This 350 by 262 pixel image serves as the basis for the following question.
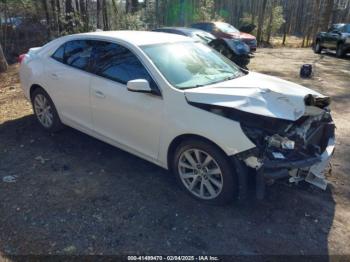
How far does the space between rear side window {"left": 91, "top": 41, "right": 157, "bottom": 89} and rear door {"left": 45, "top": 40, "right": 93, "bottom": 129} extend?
18 cm

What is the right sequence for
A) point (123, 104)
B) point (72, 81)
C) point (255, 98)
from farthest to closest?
point (72, 81), point (123, 104), point (255, 98)

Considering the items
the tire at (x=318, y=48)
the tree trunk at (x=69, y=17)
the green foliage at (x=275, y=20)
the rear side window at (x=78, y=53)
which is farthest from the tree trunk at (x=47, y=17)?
the green foliage at (x=275, y=20)

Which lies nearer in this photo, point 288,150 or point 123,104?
point 288,150

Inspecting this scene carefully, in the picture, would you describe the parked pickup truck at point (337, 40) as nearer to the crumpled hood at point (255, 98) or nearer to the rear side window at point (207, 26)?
the rear side window at point (207, 26)

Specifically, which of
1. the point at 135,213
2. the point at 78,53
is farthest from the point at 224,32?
the point at 135,213

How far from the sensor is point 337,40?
1703 centimetres

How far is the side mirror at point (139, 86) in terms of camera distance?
11.8 feet

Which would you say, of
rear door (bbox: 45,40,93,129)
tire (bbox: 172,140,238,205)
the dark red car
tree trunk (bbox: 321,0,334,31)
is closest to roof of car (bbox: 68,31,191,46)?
rear door (bbox: 45,40,93,129)

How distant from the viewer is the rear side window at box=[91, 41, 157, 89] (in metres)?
3.89

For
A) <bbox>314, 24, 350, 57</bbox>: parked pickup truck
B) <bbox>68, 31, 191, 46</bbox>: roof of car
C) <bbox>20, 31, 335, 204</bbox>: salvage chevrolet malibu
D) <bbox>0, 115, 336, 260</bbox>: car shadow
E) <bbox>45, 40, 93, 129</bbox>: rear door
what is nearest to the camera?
<bbox>0, 115, 336, 260</bbox>: car shadow

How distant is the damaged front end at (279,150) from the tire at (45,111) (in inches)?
104

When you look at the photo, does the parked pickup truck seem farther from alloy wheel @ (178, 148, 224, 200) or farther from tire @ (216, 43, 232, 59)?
alloy wheel @ (178, 148, 224, 200)

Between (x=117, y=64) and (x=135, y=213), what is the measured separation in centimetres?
173

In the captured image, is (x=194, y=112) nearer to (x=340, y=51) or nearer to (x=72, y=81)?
(x=72, y=81)
